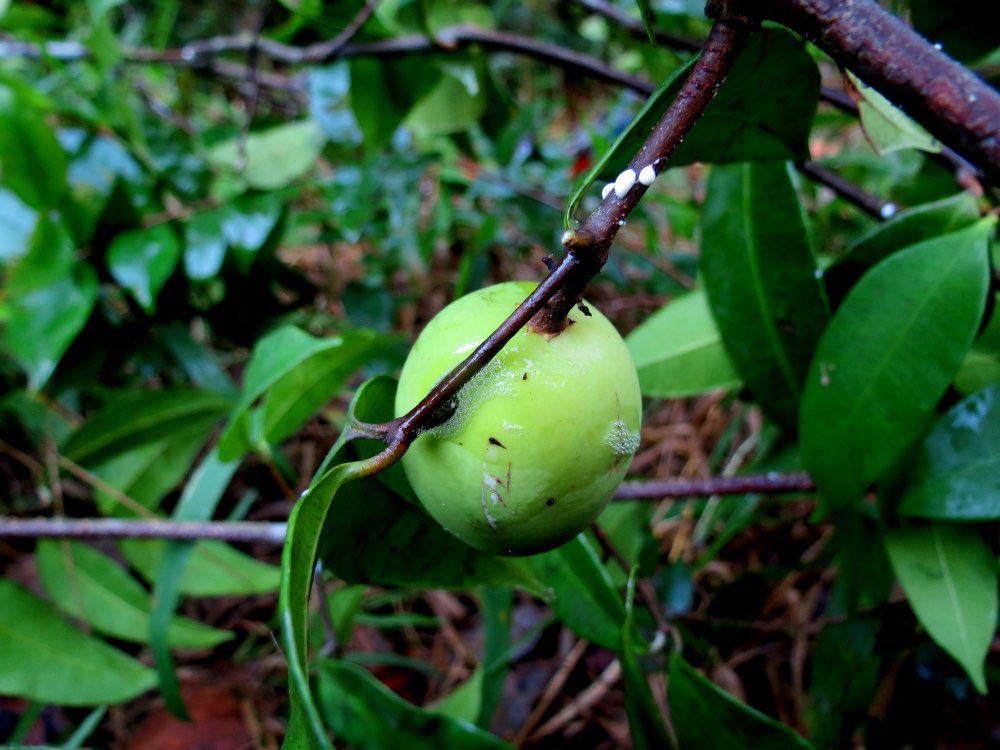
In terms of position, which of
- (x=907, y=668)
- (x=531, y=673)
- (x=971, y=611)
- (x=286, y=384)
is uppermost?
(x=286, y=384)

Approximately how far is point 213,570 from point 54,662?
0.81 feet

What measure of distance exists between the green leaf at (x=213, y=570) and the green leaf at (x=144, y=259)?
415mm

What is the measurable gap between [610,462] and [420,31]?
1045 millimetres

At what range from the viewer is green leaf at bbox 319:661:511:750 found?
0.77 metres

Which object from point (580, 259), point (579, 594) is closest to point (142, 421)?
point (579, 594)

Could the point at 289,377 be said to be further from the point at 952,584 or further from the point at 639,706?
the point at 952,584

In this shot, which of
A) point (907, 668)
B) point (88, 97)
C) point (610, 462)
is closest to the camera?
point (610, 462)

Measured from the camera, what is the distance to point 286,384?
2.76 ft

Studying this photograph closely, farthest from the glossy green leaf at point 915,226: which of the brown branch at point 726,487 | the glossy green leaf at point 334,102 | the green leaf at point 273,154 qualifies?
the green leaf at point 273,154

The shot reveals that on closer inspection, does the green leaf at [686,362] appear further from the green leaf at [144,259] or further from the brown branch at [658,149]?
the green leaf at [144,259]

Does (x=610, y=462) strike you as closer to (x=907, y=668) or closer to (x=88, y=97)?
(x=907, y=668)

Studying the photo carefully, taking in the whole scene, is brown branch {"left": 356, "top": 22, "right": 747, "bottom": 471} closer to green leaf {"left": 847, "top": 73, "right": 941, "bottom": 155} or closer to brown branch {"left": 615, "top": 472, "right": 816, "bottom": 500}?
green leaf {"left": 847, "top": 73, "right": 941, "bottom": 155}

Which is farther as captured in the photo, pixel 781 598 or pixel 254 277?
pixel 254 277

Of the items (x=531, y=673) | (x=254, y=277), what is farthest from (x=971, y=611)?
(x=254, y=277)
